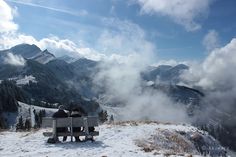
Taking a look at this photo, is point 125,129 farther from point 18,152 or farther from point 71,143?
point 18,152

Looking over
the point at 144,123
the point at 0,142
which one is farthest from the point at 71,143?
the point at 144,123

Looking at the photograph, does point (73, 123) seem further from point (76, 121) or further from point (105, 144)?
point (105, 144)

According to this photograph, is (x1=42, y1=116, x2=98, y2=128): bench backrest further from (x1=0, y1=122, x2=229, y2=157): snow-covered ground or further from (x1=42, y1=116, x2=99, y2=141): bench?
(x1=0, y1=122, x2=229, y2=157): snow-covered ground

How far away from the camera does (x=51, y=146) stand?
84.8 ft

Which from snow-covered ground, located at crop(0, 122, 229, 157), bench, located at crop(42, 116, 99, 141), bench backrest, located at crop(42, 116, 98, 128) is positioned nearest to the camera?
snow-covered ground, located at crop(0, 122, 229, 157)

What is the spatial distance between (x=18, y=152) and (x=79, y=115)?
7.35m

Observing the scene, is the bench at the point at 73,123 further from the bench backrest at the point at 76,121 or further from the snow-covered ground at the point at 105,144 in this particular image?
the snow-covered ground at the point at 105,144

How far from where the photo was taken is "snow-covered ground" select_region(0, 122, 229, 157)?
22.8 metres

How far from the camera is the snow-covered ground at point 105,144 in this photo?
2281 centimetres

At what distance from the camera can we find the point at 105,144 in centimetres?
2695

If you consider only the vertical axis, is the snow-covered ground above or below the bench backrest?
below

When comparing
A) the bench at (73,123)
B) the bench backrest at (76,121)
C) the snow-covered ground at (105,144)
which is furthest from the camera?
the bench backrest at (76,121)

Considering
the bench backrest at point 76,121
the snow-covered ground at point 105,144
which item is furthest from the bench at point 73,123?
the snow-covered ground at point 105,144

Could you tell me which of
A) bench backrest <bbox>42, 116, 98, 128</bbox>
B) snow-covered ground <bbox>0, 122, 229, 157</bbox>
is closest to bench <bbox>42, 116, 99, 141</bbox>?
bench backrest <bbox>42, 116, 98, 128</bbox>
